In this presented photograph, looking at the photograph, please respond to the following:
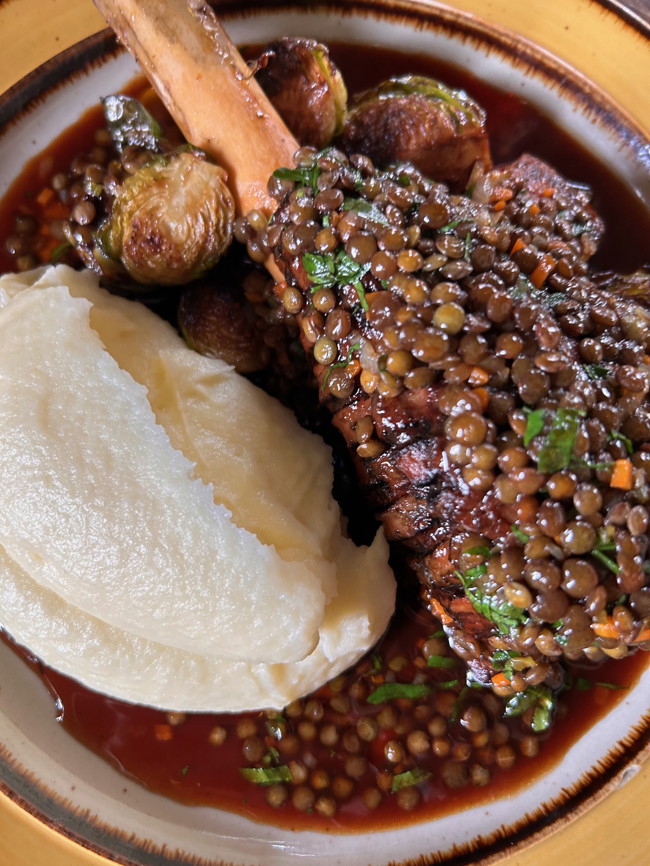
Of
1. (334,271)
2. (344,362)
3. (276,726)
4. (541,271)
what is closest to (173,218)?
(334,271)

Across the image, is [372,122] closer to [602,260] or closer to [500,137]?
[500,137]

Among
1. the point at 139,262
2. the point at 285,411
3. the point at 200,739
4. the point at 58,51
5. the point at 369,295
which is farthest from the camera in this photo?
the point at 58,51

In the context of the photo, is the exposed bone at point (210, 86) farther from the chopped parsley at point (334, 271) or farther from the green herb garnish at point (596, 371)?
the green herb garnish at point (596, 371)

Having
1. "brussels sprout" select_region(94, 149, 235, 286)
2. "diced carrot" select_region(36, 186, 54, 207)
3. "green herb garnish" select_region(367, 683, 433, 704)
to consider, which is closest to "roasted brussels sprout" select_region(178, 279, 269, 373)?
"brussels sprout" select_region(94, 149, 235, 286)

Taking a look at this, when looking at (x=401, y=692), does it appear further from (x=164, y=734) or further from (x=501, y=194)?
(x=501, y=194)

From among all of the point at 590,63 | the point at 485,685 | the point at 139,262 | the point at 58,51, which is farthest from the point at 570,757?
the point at 58,51

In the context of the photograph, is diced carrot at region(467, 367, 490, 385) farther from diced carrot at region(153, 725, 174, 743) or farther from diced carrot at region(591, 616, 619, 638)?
diced carrot at region(153, 725, 174, 743)
